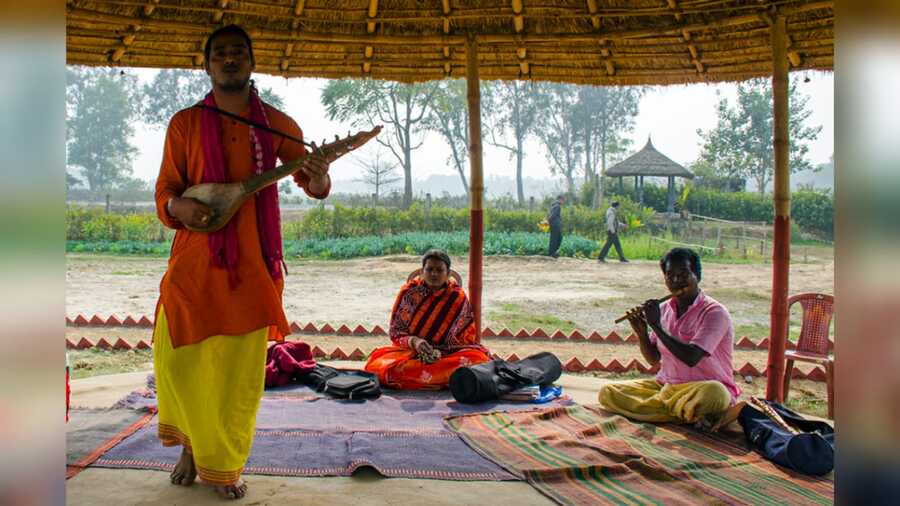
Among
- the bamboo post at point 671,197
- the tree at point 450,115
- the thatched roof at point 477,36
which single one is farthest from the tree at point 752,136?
the thatched roof at point 477,36

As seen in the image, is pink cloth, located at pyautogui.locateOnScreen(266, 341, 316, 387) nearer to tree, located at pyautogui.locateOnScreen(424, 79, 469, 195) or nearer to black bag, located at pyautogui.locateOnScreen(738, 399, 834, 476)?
black bag, located at pyautogui.locateOnScreen(738, 399, 834, 476)

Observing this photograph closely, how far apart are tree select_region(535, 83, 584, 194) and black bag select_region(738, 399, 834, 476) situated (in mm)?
Result: 28464

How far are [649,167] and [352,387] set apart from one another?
814 inches

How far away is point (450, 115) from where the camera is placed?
29359 mm

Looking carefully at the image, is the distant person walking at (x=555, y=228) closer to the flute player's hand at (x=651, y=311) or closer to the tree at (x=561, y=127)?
the tree at (x=561, y=127)

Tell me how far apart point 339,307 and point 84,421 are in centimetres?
889

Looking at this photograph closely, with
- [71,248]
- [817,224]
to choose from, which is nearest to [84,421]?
[71,248]

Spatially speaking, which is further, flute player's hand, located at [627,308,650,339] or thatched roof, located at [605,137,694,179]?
thatched roof, located at [605,137,694,179]

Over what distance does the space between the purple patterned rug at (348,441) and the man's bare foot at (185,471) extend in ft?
0.78

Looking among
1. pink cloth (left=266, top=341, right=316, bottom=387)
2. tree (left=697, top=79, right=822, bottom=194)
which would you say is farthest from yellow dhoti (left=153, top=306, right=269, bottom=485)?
tree (left=697, top=79, right=822, bottom=194)

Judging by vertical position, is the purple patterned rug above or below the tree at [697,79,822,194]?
below

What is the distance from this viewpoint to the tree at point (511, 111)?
107 feet

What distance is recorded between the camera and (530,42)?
21.5ft

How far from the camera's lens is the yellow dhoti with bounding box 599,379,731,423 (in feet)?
14.9
